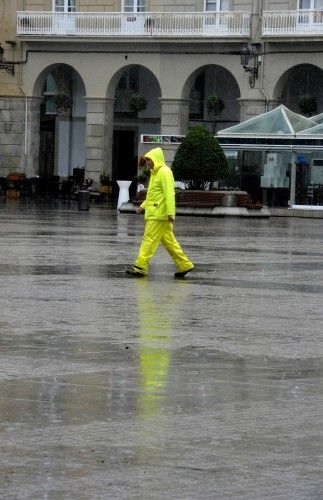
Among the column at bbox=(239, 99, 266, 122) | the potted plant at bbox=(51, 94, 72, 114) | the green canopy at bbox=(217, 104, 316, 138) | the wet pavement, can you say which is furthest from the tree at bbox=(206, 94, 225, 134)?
the wet pavement

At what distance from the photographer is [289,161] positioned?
46656 mm

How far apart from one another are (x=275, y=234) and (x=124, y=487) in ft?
82.7

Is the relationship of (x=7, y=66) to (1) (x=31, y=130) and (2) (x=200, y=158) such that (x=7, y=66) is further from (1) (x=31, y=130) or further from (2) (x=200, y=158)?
(2) (x=200, y=158)

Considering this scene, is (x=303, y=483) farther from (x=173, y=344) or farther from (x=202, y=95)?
(x=202, y=95)

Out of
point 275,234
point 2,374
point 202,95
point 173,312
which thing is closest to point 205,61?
point 202,95

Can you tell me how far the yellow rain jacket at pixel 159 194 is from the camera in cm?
1784

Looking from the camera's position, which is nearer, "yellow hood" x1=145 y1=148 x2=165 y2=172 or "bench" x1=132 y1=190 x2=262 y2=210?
"yellow hood" x1=145 y1=148 x2=165 y2=172

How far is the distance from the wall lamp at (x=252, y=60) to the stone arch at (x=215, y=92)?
281cm

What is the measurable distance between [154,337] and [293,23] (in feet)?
128

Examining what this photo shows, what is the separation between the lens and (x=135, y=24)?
53344mm

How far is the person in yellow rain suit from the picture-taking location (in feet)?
58.3

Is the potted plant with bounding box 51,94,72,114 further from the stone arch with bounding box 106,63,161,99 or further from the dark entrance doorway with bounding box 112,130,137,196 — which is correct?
the dark entrance doorway with bounding box 112,130,137,196

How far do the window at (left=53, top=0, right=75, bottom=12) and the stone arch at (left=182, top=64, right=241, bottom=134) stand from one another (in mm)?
5241

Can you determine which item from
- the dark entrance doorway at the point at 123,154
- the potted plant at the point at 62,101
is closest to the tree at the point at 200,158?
the potted plant at the point at 62,101
